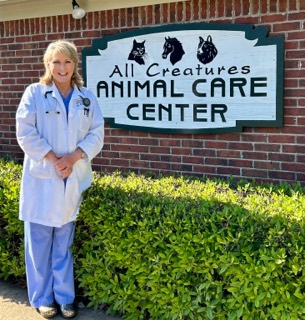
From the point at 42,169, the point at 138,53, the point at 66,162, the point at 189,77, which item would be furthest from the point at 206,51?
the point at 42,169

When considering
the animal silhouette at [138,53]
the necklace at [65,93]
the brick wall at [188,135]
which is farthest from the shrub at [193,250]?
the animal silhouette at [138,53]

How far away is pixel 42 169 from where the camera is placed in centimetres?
342

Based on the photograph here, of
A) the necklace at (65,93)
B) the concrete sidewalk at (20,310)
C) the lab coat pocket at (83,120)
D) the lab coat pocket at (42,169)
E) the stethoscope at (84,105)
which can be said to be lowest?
the concrete sidewalk at (20,310)

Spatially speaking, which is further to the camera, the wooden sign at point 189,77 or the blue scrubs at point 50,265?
the wooden sign at point 189,77

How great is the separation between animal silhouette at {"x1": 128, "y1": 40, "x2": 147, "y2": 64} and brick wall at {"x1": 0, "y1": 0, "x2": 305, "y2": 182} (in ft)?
0.65

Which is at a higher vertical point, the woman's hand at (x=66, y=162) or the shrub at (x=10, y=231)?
the woman's hand at (x=66, y=162)

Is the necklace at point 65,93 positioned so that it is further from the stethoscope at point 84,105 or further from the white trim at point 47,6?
the white trim at point 47,6

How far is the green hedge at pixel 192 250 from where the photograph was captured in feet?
9.52

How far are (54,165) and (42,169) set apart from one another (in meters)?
0.10

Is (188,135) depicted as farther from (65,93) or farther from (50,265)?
(50,265)

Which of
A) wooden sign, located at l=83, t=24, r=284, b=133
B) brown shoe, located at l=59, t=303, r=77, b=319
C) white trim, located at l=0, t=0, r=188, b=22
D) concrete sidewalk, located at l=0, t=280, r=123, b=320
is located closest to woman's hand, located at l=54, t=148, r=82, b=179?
brown shoe, located at l=59, t=303, r=77, b=319

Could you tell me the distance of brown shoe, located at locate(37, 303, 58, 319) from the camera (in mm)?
3600

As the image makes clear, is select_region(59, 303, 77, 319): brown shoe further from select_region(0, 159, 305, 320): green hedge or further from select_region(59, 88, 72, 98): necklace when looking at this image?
select_region(59, 88, 72, 98): necklace

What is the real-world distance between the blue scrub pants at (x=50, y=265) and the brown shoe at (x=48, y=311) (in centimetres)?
3
